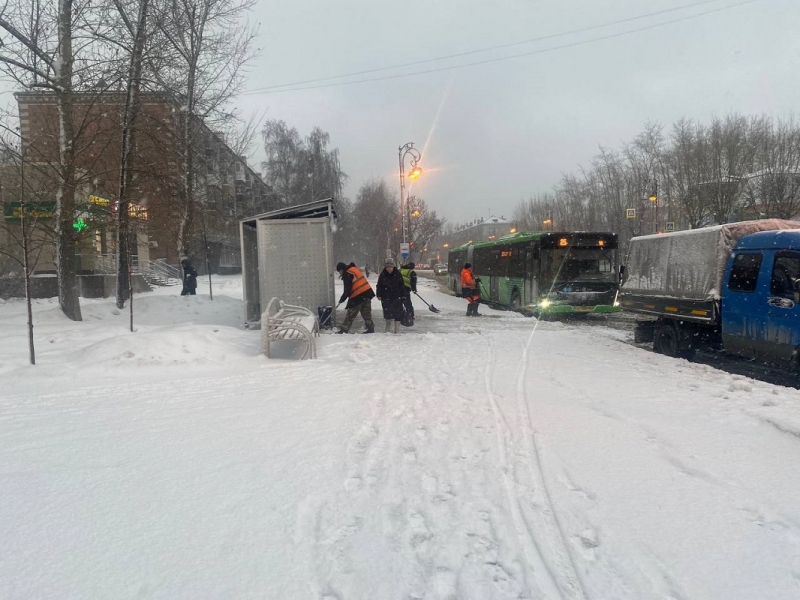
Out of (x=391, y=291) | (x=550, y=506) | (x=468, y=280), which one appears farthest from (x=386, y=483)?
(x=468, y=280)

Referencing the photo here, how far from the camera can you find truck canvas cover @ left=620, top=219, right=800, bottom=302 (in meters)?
8.43

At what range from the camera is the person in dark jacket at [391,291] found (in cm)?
1176

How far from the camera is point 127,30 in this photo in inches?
548

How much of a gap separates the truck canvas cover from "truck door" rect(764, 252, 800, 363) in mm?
1022

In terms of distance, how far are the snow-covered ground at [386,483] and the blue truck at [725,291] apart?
1073 millimetres

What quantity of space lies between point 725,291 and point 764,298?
82cm

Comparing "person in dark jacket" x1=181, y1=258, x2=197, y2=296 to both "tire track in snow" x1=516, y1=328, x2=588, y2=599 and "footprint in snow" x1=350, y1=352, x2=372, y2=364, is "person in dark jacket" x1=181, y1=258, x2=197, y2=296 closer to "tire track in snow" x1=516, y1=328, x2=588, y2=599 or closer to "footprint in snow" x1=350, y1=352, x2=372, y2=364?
"footprint in snow" x1=350, y1=352, x2=372, y2=364

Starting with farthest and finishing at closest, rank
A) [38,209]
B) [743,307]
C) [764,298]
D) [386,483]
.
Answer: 1. [38,209]
2. [743,307]
3. [764,298]
4. [386,483]

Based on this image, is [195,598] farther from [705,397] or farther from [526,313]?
[526,313]

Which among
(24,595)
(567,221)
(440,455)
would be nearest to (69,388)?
(24,595)

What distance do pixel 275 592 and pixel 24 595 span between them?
47.6 inches

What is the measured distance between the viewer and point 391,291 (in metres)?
11.7

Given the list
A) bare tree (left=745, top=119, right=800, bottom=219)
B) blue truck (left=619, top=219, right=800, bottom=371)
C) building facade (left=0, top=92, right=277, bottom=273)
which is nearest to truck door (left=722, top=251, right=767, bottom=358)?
Answer: blue truck (left=619, top=219, right=800, bottom=371)

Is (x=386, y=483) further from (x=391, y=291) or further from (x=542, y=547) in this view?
(x=391, y=291)
